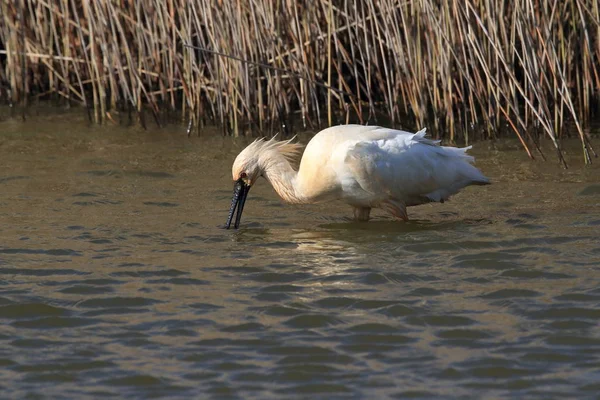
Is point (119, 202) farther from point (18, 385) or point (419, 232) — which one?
point (18, 385)

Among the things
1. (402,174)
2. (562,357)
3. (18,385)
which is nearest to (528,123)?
(402,174)

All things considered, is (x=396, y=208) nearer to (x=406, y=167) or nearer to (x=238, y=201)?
(x=406, y=167)

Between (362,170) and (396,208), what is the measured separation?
0.42 metres

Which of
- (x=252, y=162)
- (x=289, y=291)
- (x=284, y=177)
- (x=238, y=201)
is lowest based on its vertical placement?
(x=289, y=291)

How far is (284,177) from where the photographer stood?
22.9 feet

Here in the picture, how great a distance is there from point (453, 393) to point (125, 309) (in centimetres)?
179

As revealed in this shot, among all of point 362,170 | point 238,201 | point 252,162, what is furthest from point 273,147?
point 362,170

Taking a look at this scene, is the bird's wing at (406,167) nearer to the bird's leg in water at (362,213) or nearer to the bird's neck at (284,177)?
the bird's leg in water at (362,213)

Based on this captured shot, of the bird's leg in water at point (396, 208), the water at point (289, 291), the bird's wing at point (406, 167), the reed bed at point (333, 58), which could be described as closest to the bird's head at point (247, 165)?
the water at point (289, 291)

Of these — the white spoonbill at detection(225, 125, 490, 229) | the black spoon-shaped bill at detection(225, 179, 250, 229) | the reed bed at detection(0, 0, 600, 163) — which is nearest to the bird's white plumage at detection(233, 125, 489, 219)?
the white spoonbill at detection(225, 125, 490, 229)

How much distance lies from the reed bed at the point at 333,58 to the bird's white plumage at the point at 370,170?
1.15 metres

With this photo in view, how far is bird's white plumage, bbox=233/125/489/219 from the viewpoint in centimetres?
668

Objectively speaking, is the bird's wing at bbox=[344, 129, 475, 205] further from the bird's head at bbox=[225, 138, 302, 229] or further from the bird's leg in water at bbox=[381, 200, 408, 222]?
the bird's head at bbox=[225, 138, 302, 229]

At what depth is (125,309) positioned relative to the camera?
505 cm
